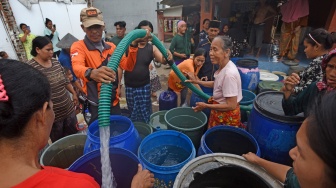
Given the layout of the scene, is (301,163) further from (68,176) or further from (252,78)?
(252,78)

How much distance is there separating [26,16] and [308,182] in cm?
1309

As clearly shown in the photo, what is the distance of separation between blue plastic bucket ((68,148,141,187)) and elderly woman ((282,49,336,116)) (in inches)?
78.1

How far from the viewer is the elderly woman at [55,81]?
3.12 m

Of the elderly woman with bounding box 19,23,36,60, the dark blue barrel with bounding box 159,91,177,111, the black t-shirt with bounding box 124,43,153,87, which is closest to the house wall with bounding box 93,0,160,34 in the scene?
the elderly woman with bounding box 19,23,36,60

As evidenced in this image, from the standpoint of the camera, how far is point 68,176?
96 cm

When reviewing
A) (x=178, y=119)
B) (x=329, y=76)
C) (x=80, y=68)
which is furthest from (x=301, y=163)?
(x=178, y=119)

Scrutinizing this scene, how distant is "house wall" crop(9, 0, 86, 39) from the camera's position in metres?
9.55

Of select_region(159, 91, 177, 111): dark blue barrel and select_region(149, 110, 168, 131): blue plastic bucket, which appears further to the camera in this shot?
select_region(159, 91, 177, 111): dark blue barrel

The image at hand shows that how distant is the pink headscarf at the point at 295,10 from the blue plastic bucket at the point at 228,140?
6.69 m

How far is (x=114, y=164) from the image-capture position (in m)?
1.88

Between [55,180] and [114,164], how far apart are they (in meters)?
1.02

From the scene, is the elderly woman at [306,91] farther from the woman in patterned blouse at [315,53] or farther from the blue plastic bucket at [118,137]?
the blue plastic bucket at [118,137]

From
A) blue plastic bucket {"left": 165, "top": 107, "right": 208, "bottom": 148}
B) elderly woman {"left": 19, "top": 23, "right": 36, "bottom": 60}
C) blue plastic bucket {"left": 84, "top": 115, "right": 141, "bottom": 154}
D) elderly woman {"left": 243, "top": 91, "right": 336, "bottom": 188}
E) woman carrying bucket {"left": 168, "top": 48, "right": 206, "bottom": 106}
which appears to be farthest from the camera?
elderly woman {"left": 19, "top": 23, "right": 36, "bottom": 60}

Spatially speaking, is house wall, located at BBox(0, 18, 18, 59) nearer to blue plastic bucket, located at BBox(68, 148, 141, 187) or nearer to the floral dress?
blue plastic bucket, located at BBox(68, 148, 141, 187)
